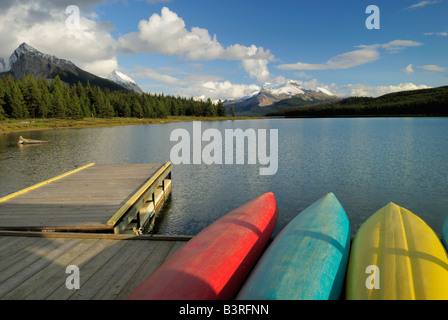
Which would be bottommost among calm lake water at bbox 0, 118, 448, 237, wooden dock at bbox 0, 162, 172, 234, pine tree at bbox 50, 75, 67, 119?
calm lake water at bbox 0, 118, 448, 237

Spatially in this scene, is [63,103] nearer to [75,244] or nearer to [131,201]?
[131,201]

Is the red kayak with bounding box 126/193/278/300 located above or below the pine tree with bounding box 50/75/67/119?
below

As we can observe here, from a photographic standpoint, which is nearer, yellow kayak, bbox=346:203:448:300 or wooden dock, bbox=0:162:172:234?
yellow kayak, bbox=346:203:448:300

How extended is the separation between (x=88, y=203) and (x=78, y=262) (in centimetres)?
495

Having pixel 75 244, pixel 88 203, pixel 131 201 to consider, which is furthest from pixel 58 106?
pixel 75 244

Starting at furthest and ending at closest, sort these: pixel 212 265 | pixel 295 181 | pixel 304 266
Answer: pixel 295 181
pixel 212 265
pixel 304 266

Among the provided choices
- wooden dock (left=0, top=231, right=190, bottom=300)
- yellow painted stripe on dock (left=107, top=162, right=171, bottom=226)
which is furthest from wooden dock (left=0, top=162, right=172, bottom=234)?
wooden dock (left=0, top=231, right=190, bottom=300)

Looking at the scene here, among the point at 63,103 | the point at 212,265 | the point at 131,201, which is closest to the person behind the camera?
the point at 212,265

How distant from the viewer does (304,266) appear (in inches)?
190

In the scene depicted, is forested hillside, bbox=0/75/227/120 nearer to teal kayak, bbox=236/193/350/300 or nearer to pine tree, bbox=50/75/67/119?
pine tree, bbox=50/75/67/119

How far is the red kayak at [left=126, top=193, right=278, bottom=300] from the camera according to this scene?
4.19 m

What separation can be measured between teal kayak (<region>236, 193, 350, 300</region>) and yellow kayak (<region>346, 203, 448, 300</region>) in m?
0.36

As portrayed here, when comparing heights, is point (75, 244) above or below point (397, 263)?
below

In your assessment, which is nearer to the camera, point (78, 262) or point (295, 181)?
point (78, 262)
